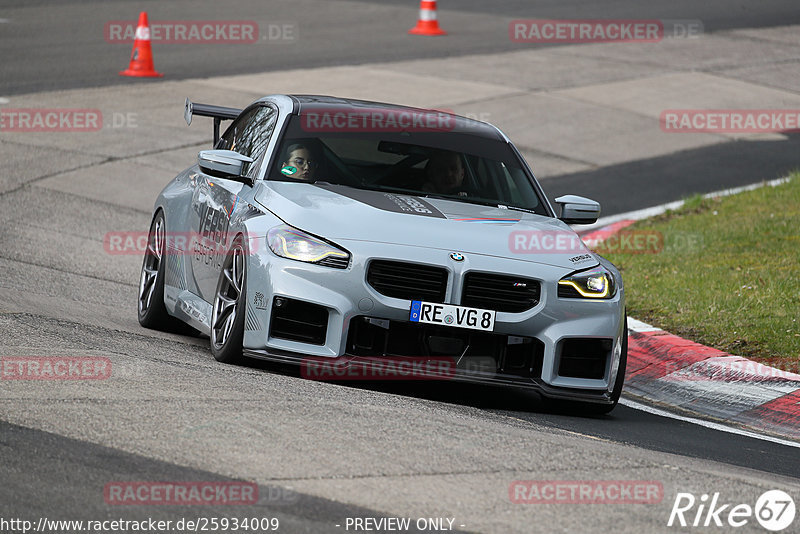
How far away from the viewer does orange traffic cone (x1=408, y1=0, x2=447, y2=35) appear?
81.6 ft

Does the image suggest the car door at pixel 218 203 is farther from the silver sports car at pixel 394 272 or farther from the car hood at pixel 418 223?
the car hood at pixel 418 223

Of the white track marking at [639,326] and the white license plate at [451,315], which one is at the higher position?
the white license plate at [451,315]

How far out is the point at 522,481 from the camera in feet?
16.4

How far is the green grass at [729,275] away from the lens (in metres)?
9.21

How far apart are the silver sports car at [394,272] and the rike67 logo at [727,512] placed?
80.0 inches

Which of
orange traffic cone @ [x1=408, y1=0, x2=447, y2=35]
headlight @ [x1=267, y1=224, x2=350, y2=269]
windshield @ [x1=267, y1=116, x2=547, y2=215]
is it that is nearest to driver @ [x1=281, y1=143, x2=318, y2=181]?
windshield @ [x1=267, y1=116, x2=547, y2=215]

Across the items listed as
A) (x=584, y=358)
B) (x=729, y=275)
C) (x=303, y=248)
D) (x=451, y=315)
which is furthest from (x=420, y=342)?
(x=729, y=275)

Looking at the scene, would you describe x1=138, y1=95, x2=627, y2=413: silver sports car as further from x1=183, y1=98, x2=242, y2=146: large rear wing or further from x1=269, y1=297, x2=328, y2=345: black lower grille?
x1=183, y1=98, x2=242, y2=146: large rear wing

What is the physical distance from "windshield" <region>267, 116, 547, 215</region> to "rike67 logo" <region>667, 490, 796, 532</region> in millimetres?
3311

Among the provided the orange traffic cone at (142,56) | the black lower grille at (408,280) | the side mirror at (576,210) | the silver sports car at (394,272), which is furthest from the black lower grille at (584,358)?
the orange traffic cone at (142,56)

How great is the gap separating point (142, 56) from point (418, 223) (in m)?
13.4

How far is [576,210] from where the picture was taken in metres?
8.10

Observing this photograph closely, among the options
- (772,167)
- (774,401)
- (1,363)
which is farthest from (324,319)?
(772,167)

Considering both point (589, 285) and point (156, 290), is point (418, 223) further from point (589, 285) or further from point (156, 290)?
point (156, 290)
